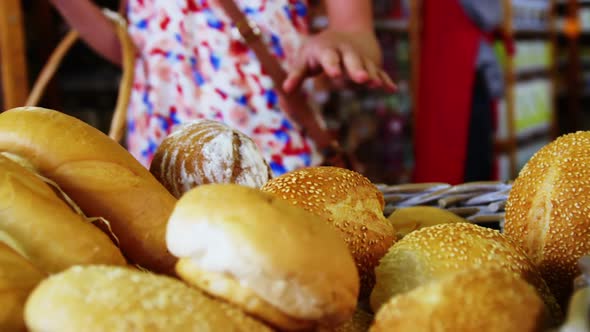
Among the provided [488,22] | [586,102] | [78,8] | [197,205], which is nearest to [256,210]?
[197,205]

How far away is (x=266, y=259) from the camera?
1.48 ft

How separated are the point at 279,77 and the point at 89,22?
2.12ft

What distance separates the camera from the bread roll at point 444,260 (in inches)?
23.4

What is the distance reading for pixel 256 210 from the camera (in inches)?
18.7

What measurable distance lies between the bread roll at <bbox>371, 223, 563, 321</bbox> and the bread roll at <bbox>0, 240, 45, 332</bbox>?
311 mm

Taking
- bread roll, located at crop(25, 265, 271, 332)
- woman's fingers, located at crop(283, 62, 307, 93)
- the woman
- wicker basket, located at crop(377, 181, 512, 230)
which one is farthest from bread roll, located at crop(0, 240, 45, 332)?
the woman

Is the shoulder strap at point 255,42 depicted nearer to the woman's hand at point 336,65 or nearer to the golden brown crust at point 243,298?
the woman's hand at point 336,65

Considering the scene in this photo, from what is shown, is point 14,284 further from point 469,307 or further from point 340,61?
point 340,61

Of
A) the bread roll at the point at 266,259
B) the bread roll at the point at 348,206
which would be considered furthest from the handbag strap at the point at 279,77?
the bread roll at the point at 266,259

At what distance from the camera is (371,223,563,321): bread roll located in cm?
60

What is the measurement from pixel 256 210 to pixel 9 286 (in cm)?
19

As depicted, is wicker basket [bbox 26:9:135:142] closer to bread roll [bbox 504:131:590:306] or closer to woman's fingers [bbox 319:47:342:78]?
woman's fingers [bbox 319:47:342:78]

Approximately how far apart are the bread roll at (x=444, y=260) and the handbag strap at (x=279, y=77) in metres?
0.78

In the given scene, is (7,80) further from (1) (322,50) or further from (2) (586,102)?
(2) (586,102)
